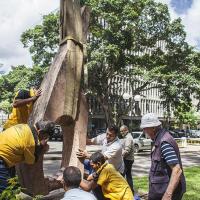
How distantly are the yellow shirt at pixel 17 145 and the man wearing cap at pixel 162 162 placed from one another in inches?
51.5

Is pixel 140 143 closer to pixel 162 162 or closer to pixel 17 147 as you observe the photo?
pixel 162 162

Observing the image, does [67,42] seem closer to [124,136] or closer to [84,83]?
[84,83]

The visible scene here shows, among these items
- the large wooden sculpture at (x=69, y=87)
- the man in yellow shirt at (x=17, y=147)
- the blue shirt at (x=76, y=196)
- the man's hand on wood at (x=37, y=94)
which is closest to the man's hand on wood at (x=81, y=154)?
the large wooden sculpture at (x=69, y=87)

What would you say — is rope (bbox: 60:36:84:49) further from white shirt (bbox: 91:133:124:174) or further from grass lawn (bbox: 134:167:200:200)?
grass lawn (bbox: 134:167:200:200)

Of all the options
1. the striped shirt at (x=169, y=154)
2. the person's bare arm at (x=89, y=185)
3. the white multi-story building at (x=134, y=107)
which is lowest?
the person's bare arm at (x=89, y=185)

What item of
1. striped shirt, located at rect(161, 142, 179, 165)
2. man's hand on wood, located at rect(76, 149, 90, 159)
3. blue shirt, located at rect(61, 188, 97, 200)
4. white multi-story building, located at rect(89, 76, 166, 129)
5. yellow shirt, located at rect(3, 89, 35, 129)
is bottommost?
blue shirt, located at rect(61, 188, 97, 200)

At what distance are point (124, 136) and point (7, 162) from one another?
573 centimetres

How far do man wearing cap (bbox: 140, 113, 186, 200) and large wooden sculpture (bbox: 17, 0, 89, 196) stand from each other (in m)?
1.81

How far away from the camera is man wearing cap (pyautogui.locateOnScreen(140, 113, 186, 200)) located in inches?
187

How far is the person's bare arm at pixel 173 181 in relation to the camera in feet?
15.1

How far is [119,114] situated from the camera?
1405 inches

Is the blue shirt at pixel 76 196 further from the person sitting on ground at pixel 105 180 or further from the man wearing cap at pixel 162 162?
the person sitting on ground at pixel 105 180

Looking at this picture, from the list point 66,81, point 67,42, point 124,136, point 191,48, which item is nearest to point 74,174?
point 66,81

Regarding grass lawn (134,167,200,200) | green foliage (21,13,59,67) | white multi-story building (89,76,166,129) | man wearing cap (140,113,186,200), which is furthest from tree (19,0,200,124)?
man wearing cap (140,113,186,200)
